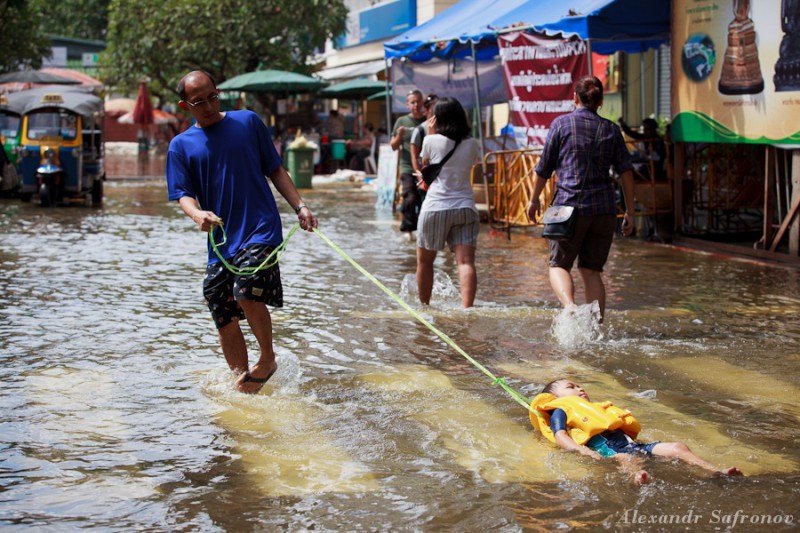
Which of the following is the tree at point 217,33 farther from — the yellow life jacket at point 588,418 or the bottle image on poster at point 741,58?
the yellow life jacket at point 588,418

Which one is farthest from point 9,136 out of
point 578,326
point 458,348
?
point 458,348

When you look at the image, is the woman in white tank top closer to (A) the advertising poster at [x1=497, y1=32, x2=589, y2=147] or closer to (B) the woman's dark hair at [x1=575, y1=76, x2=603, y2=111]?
(B) the woman's dark hair at [x1=575, y1=76, x2=603, y2=111]

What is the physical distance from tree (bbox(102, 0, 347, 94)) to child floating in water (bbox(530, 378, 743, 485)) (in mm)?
29198

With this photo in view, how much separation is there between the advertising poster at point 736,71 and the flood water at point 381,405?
159 cm

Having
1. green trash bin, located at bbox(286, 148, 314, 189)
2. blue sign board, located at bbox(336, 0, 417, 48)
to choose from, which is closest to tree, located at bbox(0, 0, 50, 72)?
blue sign board, located at bbox(336, 0, 417, 48)

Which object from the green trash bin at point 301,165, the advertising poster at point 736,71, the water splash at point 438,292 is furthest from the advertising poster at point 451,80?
the water splash at point 438,292

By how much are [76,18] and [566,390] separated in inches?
2481

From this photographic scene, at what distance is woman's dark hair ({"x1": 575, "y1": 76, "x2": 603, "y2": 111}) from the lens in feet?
24.4

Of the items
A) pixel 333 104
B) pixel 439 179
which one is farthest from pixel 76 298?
pixel 333 104

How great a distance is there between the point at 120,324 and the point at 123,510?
4070 mm

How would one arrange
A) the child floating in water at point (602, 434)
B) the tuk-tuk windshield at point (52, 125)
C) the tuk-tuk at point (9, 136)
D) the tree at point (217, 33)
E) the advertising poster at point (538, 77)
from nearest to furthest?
the child floating in water at point (602, 434)
the advertising poster at point (538, 77)
the tuk-tuk at point (9, 136)
the tuk-tuk windshield at point (52, 125)
the tree at point (217, 33)

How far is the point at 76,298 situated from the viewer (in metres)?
9.30

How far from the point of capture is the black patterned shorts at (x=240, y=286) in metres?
5.63

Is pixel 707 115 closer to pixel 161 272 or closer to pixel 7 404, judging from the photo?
pixel 161 272
